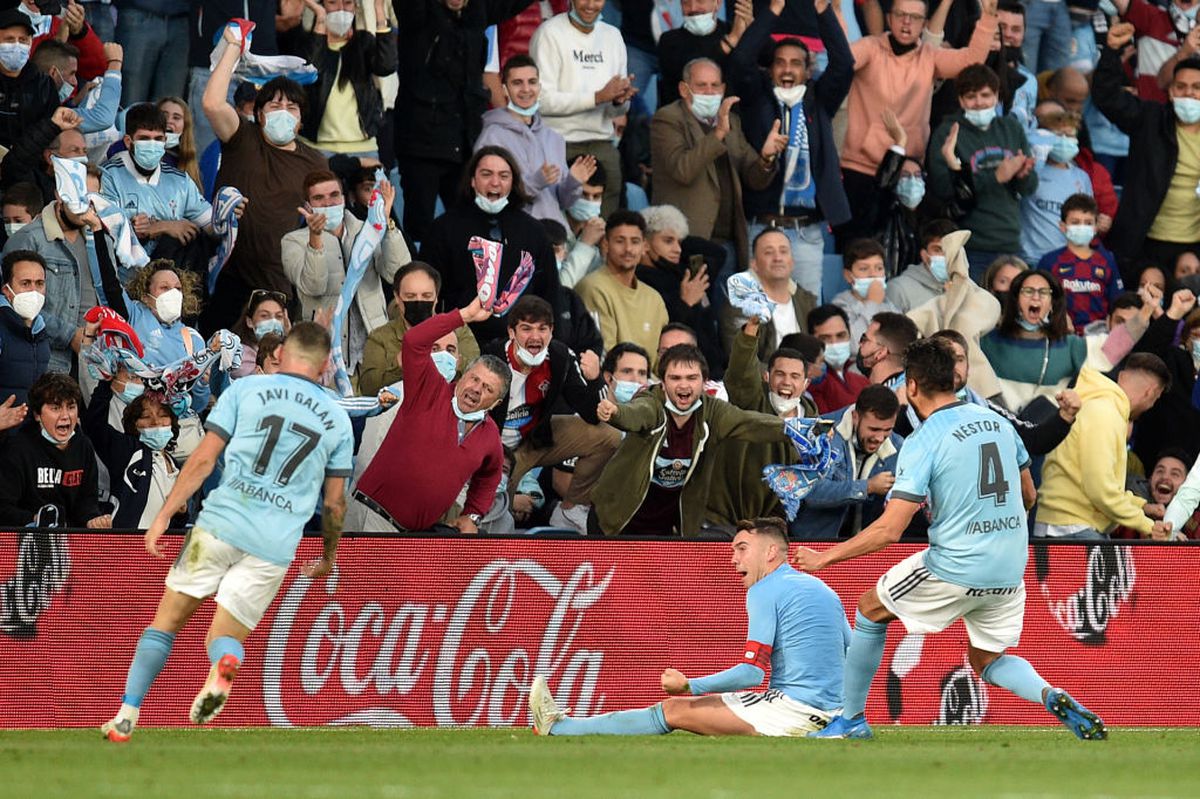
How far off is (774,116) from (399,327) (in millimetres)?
4149

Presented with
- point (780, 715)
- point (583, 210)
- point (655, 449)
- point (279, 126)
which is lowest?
point (780, 715)

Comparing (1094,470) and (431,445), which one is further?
(1094,470)

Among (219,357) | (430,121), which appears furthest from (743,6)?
(219,357)

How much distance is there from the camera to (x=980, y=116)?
15.9m

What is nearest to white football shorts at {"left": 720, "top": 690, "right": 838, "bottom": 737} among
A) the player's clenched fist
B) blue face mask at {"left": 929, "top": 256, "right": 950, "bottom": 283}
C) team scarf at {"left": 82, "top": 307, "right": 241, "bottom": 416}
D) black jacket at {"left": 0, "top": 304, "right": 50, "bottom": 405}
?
the player's clenched fist

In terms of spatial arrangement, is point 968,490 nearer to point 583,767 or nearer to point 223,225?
point 583,767

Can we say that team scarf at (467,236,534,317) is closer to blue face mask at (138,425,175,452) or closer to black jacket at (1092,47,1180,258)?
blue face mask at (138,425,175,452)

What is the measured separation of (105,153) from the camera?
13.6 metres

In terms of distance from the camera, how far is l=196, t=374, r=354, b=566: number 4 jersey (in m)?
9.18

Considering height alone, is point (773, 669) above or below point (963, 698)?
above

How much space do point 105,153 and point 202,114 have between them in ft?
2.65

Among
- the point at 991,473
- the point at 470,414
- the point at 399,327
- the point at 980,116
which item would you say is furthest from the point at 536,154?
the point at 991,473

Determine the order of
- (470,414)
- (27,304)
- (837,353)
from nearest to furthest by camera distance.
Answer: (470,414)
(27,304)
(837,353)

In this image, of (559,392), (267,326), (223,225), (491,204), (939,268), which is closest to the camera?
(267,326)
